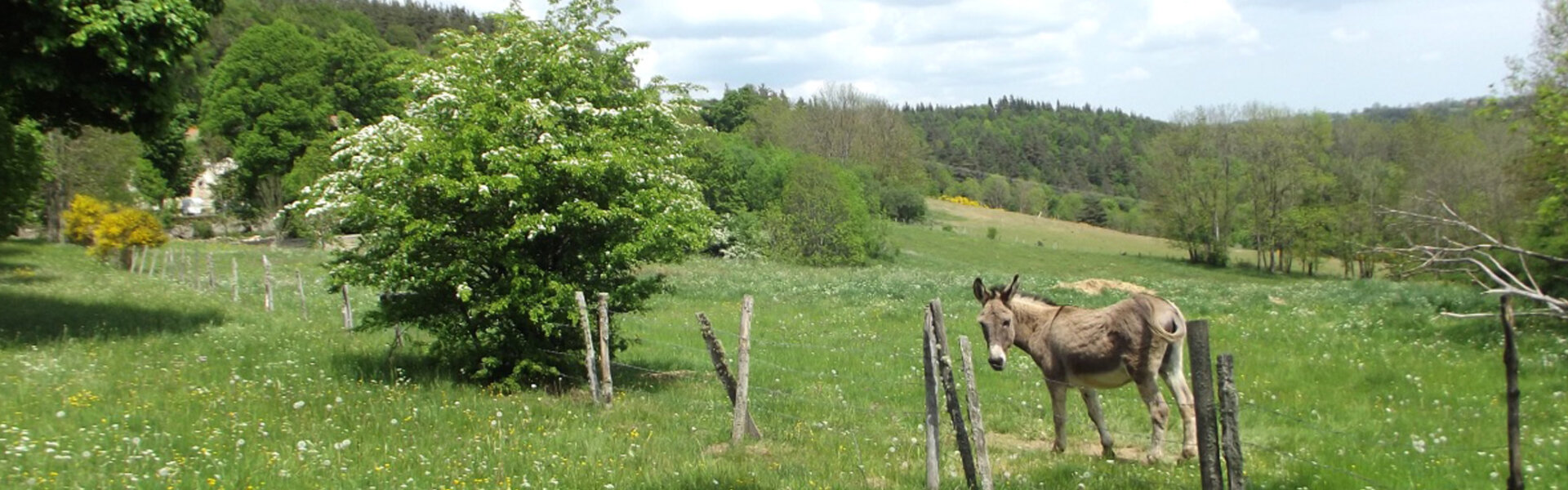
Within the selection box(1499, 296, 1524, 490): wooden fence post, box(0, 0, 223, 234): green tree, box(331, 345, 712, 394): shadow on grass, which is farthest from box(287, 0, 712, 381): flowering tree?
box(1499, 296, 1524, 490): wooden fence post

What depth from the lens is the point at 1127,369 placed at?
11.3 meters

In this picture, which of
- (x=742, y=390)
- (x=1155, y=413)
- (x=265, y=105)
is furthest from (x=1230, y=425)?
(x=265, y=105)

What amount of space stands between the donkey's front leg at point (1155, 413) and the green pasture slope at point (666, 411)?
313mm

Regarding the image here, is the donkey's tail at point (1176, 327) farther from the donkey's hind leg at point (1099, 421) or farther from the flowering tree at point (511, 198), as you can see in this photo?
the flowering tree at point (511, 198)

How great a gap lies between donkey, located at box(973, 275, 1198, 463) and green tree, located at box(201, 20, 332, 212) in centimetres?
7749

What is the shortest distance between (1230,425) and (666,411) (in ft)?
25.5

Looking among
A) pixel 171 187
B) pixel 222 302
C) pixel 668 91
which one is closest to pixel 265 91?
pixel 171 187

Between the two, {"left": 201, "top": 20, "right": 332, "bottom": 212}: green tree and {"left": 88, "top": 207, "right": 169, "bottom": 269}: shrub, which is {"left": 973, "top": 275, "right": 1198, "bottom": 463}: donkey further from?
{"left": 201, "top": 20, "right": 332, "bottom": 212}: green tree

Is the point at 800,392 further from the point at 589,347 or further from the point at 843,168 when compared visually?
the point at 843,168

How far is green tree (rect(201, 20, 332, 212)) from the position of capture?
260 feet

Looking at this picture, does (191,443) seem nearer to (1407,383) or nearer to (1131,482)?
(1131,482)

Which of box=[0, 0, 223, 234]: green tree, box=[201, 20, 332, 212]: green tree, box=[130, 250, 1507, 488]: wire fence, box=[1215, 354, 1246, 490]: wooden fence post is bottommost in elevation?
box=[130, 250, 1507, 488]: wire fence

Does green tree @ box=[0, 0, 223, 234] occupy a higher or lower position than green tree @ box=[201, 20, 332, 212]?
lower

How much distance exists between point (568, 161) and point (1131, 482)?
7756mm
